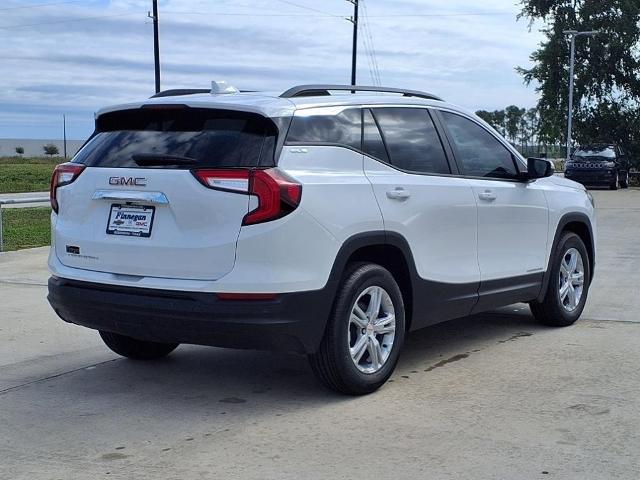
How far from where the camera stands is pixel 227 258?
4.63 metres

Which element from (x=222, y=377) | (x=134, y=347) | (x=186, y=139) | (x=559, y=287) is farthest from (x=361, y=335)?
(x=559, y=287)

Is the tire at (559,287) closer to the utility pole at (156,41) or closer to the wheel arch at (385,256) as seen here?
the wheel arch at (385,256)

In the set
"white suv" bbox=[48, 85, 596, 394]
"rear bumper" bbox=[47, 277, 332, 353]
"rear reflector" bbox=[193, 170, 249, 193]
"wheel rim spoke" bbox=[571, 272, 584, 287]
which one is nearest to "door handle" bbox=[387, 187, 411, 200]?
"white suv" bbox=[48, 85, 596, 394]

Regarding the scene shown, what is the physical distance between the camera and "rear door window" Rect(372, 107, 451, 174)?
18.2 feet

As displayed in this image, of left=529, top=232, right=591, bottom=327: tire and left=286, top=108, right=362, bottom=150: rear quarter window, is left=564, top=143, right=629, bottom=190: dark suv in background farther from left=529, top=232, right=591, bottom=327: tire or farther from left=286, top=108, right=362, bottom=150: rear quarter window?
left=286, top=108, right=362, bottom=150: rear quarter window

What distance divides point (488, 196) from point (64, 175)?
9.64 feet

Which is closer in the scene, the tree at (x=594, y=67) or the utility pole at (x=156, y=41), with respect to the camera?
the utility pole at (x=156, y=41)

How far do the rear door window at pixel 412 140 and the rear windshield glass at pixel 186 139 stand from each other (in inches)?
40.9

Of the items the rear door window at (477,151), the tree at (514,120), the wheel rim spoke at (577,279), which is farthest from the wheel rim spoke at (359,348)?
the tree at (514,120)

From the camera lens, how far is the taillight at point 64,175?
17.3 feet

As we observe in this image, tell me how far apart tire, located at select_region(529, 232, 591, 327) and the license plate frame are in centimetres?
360

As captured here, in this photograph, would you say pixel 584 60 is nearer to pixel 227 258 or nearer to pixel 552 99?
pixel 552 99

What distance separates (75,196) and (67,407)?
1.26 meters

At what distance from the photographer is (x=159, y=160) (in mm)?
4895
